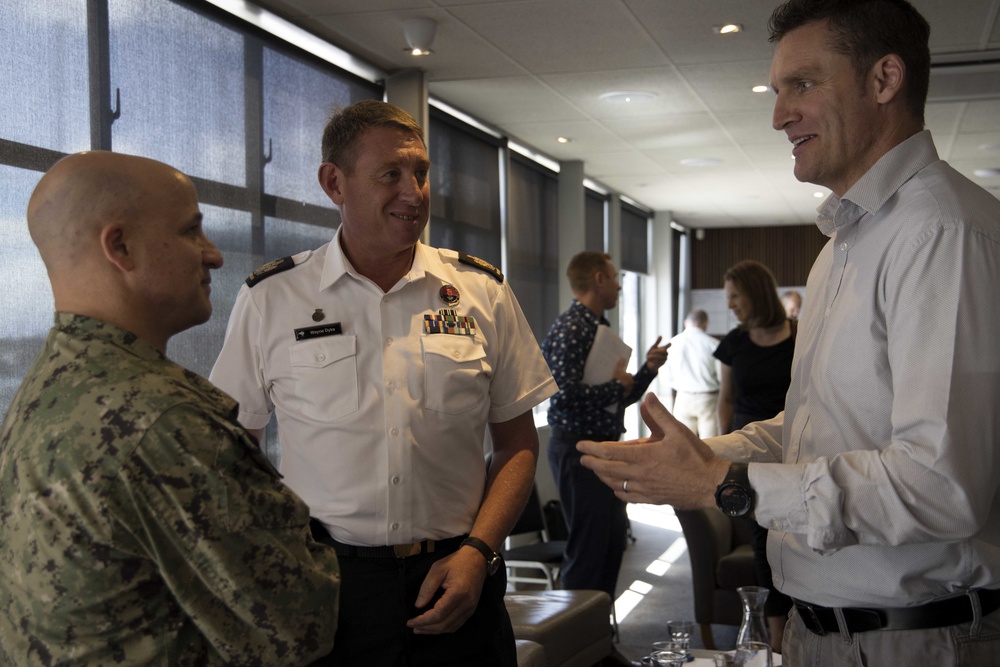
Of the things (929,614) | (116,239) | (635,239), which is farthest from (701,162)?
(116,239)

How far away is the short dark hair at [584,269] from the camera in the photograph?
4902 millimetres

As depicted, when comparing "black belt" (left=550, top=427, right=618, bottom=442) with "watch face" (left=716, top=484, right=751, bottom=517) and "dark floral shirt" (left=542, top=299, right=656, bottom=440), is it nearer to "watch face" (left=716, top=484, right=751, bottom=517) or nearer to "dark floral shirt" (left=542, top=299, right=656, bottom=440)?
"dark floral shirt" (left=542, top=299, right=656, bottom=440)

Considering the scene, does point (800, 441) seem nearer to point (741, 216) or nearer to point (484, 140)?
point (484, 140)

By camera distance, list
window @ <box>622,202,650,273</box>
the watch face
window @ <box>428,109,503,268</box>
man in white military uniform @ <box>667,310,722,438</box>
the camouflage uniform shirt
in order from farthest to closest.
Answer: window @ <box>622,202,650,273</box> → man in white military uniform @ <box>667,310,722,438</box> → window @ <box>428,109,503,268</box> → the watch face → the camouflage uniform shirt

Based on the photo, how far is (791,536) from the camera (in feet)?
5.05

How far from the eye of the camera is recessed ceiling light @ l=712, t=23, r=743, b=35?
174 inches

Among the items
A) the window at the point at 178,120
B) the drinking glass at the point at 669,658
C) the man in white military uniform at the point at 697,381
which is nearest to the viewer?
the drinking glass at the point at 669,658

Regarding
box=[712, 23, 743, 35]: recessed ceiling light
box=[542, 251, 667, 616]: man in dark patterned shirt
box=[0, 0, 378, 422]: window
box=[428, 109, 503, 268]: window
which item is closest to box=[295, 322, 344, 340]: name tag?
box=[0, 0, 378, 422]: window

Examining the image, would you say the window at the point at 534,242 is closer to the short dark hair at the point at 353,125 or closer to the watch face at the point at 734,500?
the short dark hair at the point at 353,125

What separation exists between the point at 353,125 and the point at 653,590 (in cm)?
467

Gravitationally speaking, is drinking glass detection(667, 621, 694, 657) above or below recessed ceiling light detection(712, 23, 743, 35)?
below

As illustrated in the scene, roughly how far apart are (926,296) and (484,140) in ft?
18.2

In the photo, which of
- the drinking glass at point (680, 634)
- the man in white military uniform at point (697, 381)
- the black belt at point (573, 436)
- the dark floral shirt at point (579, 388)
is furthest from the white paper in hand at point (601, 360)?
the man in white military uniform at point (697, 381)

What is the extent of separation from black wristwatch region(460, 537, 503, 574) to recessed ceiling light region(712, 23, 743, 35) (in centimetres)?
344
